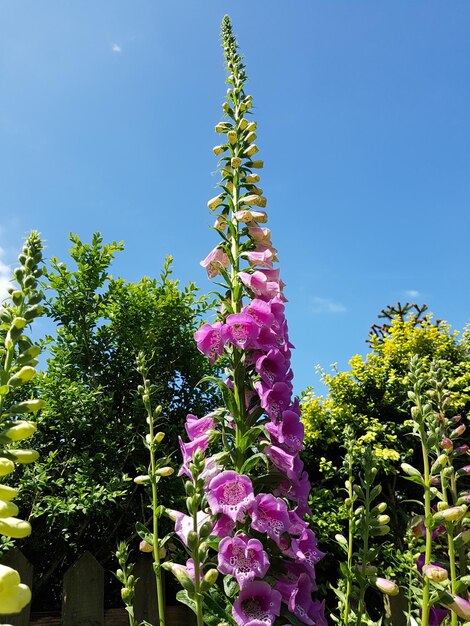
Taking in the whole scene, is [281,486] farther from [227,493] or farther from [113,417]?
[113,417]

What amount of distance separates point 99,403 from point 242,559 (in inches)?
107

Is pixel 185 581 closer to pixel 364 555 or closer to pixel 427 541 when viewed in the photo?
pixel 364 555

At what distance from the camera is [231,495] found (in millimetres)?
1330

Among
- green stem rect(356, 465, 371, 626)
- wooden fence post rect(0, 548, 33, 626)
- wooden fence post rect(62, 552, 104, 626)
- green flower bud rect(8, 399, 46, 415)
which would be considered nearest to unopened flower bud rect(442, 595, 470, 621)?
green stem rect(356, 465, 371, 626)

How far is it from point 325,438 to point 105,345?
217 cm

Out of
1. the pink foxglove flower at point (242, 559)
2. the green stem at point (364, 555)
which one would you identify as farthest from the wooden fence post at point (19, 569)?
the green stem at point (364, 555)

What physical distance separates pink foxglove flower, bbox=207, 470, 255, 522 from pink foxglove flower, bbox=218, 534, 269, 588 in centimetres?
6

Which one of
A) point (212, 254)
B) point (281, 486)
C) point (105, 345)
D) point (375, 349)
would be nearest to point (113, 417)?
point (105, 345)

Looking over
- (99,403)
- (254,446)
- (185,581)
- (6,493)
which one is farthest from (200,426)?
(99,403)

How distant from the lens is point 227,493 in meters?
1.33

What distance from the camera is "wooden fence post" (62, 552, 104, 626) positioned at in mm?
2752

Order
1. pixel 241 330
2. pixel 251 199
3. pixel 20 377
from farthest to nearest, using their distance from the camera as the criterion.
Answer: pixel 251 199 < pixel 241 330 < pixel 20 377

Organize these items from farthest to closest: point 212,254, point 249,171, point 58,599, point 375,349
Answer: point 375,349, point 58,599, point 249,171, point 212,254

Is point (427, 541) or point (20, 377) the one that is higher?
point (20, 377)
